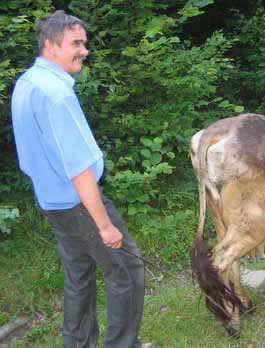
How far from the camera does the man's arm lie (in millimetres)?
2896

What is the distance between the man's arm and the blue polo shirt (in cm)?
4

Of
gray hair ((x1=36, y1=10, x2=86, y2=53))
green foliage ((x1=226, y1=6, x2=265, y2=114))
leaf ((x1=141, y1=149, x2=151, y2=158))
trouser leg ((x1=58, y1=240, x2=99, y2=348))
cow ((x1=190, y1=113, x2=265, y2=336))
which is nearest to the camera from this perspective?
gray hair ((x1=36, y1=10, x2=86, y2=53))

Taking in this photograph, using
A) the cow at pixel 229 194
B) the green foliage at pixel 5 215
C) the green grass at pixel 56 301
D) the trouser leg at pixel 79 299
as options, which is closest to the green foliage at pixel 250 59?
the green grass at pixel 56 301

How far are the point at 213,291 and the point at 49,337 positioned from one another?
50.8 inches

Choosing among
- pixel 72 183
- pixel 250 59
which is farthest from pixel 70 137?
pixel 250 59

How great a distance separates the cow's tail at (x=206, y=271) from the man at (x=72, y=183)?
636 mm

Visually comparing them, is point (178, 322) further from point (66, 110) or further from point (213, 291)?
point (66, 110)

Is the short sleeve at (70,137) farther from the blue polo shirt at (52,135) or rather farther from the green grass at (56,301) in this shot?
the green grass at (56,301)

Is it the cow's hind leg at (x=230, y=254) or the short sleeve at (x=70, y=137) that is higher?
the short sleeve at (x=70, y=137)

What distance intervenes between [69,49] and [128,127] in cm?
303

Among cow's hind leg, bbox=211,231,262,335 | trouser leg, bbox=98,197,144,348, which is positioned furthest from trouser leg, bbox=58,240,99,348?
cow's hind leg, bbox=211,231,262,335

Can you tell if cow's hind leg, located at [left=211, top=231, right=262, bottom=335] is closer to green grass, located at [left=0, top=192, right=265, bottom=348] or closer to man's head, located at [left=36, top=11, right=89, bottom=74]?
green grass, located at [left=0, top=192, right=265, bottom=348]

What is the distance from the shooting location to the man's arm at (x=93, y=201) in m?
2.90

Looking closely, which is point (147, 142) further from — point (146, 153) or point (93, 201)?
point (93, 201)
